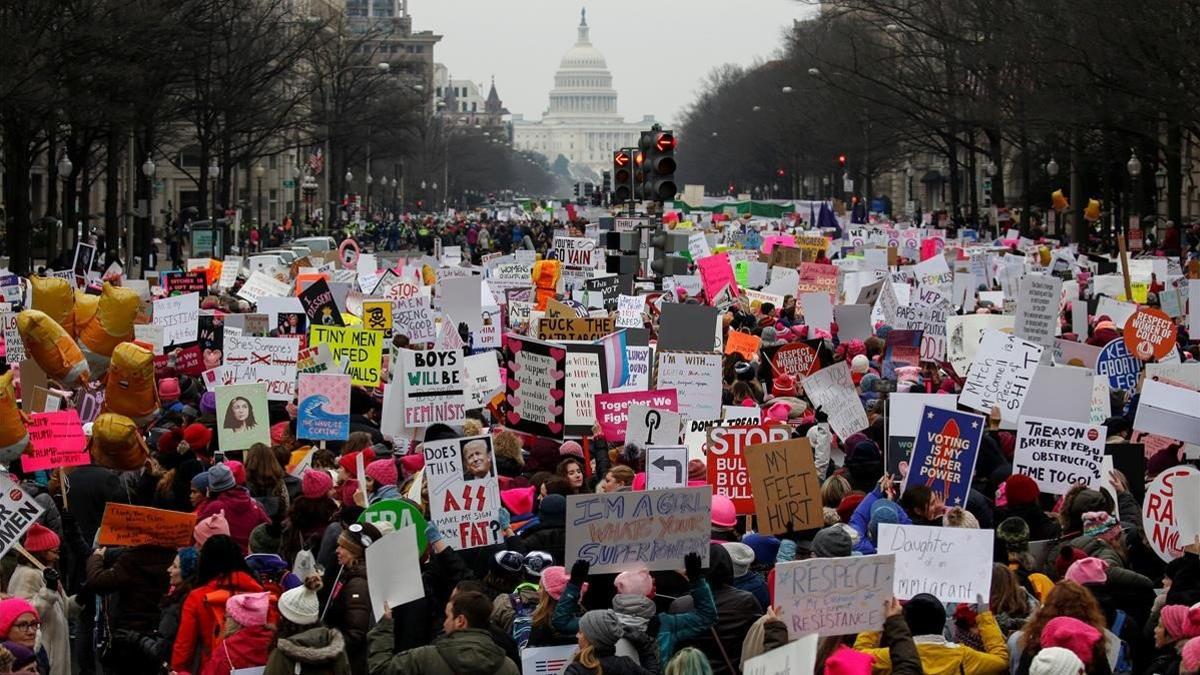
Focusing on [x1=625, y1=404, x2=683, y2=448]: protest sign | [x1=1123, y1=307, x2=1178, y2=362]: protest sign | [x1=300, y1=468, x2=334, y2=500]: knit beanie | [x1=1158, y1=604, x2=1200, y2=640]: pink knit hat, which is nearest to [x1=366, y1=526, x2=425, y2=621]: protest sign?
[x1=300, y1=468, x2=334, y2=500]: knit beanie

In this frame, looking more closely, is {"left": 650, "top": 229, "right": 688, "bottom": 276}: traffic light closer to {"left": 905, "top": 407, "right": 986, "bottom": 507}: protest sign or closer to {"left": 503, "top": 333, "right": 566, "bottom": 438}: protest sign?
{"left": 503, "top": 333, "right": 566, "bottom": 438}: protest sign

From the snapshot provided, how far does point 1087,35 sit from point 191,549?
28.7m

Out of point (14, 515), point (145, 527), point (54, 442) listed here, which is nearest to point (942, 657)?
point (145, 527)

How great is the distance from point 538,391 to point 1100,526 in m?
4.95

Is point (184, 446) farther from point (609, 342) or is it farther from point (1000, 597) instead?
point (1000, 597)

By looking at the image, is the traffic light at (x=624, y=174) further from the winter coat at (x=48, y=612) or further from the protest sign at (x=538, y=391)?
the winter coat at (x=48, y=612)

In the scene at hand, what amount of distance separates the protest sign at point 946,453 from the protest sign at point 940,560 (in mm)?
2333

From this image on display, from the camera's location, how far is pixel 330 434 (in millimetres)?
14570

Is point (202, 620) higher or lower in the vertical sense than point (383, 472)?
lower

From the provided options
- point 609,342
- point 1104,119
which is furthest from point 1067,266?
point 609,342

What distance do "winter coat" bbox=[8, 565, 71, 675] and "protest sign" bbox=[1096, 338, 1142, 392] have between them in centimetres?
954

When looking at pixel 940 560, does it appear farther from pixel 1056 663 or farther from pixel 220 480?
pixel 220 480

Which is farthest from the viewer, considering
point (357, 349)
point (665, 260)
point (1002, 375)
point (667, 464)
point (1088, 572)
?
point (665, 260)

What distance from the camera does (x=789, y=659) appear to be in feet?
25.6
